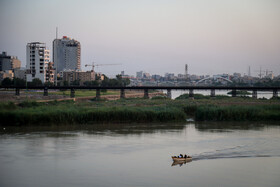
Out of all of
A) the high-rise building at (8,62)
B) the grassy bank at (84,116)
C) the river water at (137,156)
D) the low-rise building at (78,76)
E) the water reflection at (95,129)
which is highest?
the high-rise building at (8,62)

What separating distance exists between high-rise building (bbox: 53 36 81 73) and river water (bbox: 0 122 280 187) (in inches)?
6155

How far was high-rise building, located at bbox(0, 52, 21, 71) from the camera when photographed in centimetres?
15738

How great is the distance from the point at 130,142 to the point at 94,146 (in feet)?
8.17

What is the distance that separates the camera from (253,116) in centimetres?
3422

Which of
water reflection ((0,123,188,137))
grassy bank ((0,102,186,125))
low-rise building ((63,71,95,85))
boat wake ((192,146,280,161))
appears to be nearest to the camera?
boat wake ((192,146,280,161))

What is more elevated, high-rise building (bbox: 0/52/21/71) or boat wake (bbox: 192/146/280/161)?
high-rise building (bbox: 0/52/21/71)

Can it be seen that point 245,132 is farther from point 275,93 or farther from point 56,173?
point 275,93

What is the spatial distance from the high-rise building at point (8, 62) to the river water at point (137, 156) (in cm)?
13792

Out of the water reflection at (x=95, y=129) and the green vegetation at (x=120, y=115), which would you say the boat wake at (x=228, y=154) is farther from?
the green vegetation at (x=120, y=115)

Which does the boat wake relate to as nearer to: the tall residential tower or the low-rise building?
the tall residential tower

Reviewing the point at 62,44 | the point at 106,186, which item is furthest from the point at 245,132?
the point at 62,44

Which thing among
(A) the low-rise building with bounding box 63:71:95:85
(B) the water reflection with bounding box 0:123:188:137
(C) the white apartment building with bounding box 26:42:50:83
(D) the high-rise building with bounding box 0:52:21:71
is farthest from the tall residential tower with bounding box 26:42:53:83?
(B) the water reflection with bounding box 0:123:188:137

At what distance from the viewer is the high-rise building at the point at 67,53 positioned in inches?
7151

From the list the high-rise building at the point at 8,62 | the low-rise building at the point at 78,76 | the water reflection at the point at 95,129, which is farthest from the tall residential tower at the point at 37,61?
the water reflection at the point at 95,129
